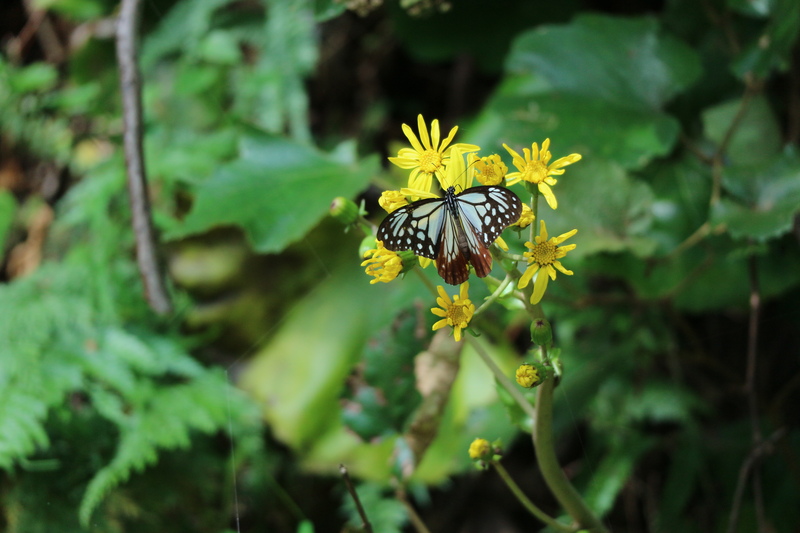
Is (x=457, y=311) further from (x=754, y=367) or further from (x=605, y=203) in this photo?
(x=754, y=367)

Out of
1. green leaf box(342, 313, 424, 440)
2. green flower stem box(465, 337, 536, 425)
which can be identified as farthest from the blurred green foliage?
green flower stem box(465, 337, 536, 425)

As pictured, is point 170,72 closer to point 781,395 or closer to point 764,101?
point 764,101

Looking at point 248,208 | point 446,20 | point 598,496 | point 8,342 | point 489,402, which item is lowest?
point 598,496

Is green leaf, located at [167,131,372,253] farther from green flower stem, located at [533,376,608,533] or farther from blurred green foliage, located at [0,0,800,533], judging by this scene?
green flower stem, located at [533,376,608,533]

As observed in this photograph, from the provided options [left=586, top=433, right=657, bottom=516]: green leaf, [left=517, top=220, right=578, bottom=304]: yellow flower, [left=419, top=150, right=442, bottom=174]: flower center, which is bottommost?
[left=586, top=433, right=657, bottom=516]: green leaf

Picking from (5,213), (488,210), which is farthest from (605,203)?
(5,213)

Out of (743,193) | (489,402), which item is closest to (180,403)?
(489,402)
